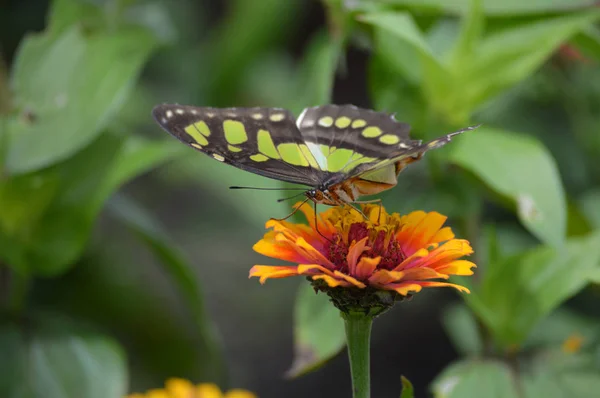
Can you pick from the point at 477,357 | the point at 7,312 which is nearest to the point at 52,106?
the point at 7,312

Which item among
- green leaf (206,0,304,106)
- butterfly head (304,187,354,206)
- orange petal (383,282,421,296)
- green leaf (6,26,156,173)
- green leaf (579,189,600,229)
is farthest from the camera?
green leaf (206,0,304,106)

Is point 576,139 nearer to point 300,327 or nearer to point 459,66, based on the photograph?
point 459,66

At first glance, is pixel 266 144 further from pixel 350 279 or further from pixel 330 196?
pixel 350 279

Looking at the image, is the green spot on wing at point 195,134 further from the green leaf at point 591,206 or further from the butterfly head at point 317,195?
the green leaf at point 591,206

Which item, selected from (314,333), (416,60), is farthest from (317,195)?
(416,60)

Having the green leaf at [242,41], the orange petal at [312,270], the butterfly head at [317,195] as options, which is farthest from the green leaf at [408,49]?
the green leaf at [242,41]

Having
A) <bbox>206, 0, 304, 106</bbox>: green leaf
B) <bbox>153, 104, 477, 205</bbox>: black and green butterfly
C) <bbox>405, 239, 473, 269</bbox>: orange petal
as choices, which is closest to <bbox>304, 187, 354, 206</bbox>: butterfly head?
<bbox>153, 104, 477, 205</bbox>: black and green butterfly

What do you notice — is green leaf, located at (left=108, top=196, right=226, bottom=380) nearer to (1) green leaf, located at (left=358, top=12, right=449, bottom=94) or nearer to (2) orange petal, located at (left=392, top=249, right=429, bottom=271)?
(1) green leaf, located at (left=358, top=12, right=449, bottom=94)
